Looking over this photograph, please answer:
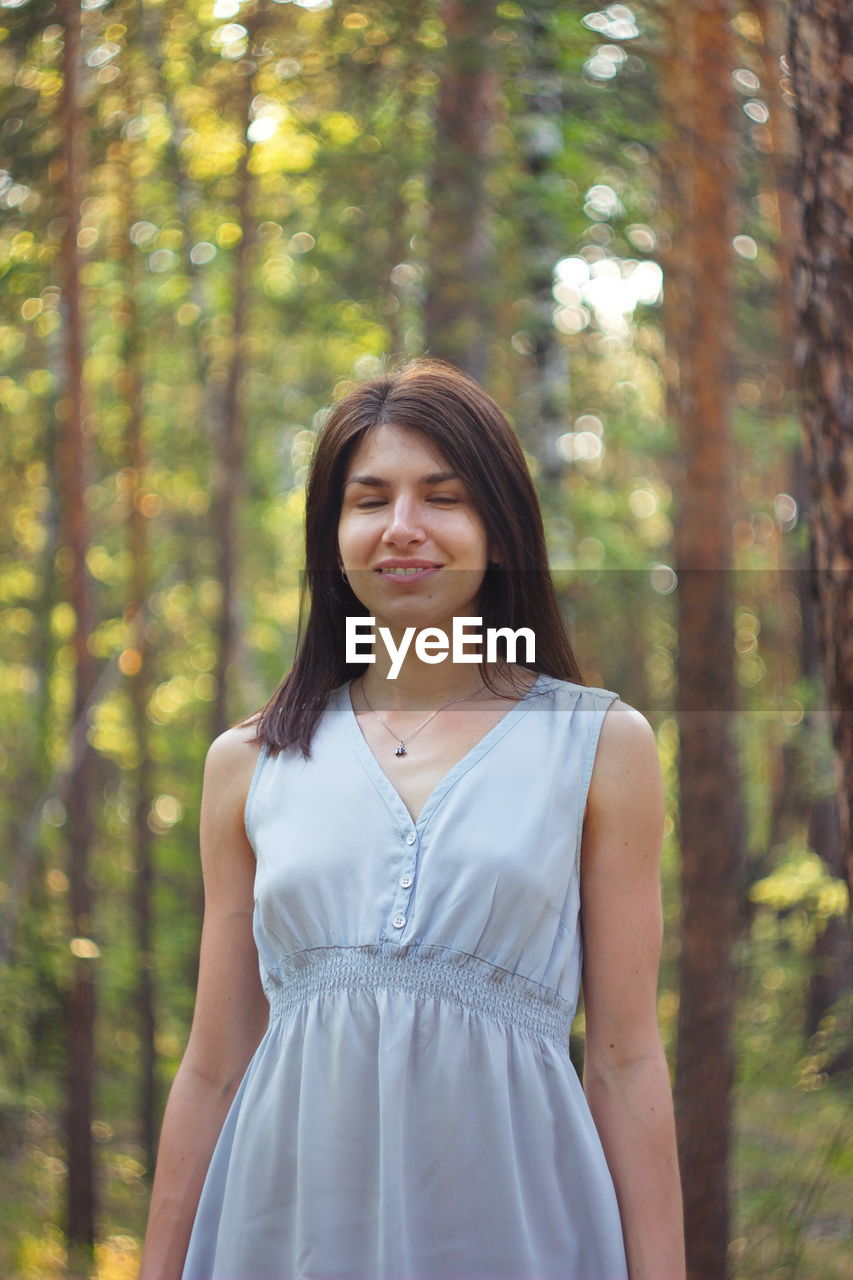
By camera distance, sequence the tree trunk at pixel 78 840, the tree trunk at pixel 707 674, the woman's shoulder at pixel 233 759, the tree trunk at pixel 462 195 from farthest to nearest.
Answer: the tree trunk at pixel 78 840 → the tree trunk at pixel 462 195 → the tree trunk at pixel 707 674 → the woman's shoulder at pixel 233 759

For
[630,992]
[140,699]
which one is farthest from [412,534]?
[140,699]

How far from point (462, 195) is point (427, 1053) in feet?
20.7

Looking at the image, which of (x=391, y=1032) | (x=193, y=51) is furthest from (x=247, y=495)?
(x=391, y=1032)

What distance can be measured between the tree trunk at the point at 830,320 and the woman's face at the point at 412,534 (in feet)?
3.32

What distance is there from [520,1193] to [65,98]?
7.58m

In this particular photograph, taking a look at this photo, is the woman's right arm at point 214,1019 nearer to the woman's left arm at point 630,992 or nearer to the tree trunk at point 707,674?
the woman's left arm at point 630,992

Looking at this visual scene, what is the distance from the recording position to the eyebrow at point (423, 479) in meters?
2.25

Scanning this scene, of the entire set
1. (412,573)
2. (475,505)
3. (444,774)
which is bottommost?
(444,774)

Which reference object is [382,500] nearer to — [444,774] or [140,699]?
[444,774]

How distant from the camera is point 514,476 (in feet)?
7.59

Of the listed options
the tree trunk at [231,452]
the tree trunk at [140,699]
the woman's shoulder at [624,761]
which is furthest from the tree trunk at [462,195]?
the woman's shoulder at [624,761]

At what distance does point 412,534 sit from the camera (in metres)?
2.22

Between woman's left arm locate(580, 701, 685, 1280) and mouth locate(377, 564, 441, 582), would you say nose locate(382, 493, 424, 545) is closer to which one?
mouth locate(377, 564, 441, 582)

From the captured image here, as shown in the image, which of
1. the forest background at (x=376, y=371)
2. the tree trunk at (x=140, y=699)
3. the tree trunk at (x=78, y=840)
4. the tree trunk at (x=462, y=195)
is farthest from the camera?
the tree trunk at (x=140, y=699)
